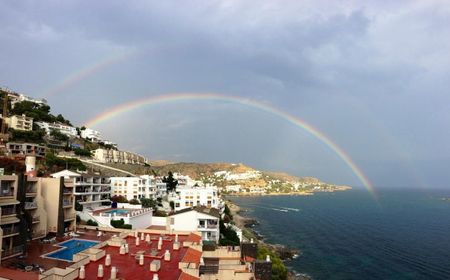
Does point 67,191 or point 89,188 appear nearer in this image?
point 67,191

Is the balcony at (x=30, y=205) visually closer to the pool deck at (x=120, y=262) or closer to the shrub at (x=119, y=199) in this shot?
the pool deck at (x=120, y=262)

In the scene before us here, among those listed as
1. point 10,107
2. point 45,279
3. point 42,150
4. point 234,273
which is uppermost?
point 10,107

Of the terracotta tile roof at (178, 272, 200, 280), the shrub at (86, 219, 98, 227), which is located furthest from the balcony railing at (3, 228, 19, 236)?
the terracotta tile roof at (178, 272, 200, 280)

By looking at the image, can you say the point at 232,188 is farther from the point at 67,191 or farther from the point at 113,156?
the point at 67,191

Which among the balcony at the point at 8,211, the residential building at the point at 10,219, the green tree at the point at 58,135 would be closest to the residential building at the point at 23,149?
the green tree at the point at 58,135

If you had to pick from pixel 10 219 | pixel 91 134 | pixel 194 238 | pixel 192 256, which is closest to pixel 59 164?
pixel 10 219

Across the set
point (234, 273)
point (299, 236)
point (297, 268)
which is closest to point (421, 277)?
point (297, 268)

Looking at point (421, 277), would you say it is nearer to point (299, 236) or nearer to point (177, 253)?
point (299, 236)
